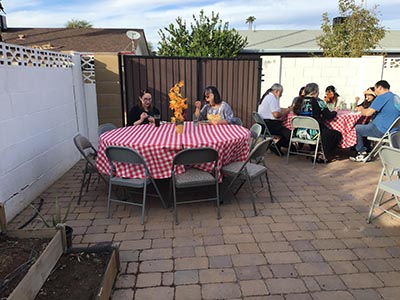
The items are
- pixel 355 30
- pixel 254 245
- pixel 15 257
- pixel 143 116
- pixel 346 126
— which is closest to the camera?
pixel 15 257

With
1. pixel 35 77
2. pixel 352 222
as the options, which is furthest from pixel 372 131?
pixel 35 77

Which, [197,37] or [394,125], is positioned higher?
[197,37]

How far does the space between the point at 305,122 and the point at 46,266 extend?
389 centimetres

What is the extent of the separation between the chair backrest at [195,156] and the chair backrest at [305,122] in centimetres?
229

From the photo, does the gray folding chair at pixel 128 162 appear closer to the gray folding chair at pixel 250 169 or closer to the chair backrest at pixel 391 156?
the gray folding chair at pixel 250 169

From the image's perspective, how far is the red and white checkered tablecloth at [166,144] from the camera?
116 inches

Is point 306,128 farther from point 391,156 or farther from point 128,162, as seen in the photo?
point 128,162

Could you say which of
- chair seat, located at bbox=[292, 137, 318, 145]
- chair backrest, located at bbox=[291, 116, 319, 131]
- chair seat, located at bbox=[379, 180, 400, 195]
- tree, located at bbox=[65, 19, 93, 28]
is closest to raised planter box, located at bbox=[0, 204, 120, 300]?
chair seat, located at bbox=[379, 180, 400, 195]

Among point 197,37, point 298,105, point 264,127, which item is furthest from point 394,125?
point 197,37

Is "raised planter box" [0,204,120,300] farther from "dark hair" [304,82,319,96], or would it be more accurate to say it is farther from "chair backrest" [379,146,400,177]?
"dark hair" [304,82,319,96]

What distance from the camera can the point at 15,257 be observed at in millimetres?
2045

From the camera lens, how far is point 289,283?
80.2 inches

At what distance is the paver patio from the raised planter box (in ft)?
0.49

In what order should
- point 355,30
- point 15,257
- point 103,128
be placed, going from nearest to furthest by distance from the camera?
point 15,257 < point 103,128 < point 355,30
